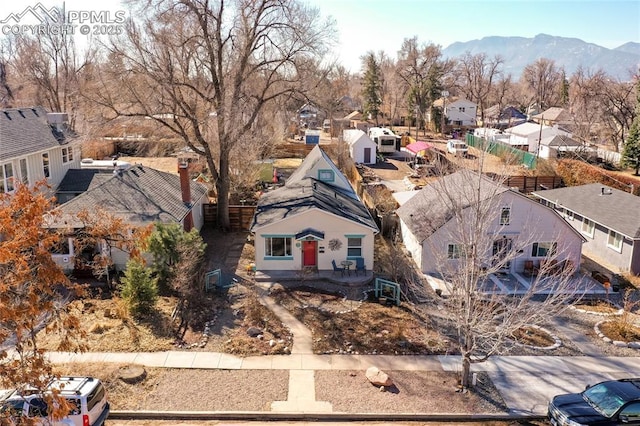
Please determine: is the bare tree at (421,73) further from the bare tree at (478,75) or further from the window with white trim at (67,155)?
the window with white trim at (67,155)

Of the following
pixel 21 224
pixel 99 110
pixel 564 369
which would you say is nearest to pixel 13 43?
pixel 99 110

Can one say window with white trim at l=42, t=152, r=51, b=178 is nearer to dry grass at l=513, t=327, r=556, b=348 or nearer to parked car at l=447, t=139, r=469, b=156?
dry grass at l=513, t=327, r=556, b=348

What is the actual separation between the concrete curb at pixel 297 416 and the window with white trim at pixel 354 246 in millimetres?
11576

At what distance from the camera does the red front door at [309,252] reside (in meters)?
25.2

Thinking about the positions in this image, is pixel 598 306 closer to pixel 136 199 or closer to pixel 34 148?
pixel 136 199

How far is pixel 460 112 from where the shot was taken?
8169cm

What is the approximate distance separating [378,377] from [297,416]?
10.0ft

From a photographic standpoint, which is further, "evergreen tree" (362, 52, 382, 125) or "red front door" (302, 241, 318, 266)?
"evergreen tree" (362, 52, 382, 125)

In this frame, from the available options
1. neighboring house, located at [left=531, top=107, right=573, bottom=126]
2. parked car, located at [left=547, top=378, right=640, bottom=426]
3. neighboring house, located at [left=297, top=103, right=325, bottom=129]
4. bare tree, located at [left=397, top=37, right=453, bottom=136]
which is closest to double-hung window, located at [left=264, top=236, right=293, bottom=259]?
parked car, located at [left=547, top=378, right=640, bottom=426]

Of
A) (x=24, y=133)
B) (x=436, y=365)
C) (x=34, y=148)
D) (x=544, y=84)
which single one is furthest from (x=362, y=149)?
(x=544, y=84)

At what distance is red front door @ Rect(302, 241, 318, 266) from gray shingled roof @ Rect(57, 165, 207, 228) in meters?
6.63

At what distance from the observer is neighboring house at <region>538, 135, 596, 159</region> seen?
2005 inches

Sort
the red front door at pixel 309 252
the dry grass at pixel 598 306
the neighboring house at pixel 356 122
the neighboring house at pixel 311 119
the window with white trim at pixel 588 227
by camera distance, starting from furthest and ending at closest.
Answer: the neighboring house at pixel 311 119, the neighboring house at pixel 356 122, the window with white trim at pixel 588 227, the red front door at pixel 309 252, the dry grass at pixel 598 306

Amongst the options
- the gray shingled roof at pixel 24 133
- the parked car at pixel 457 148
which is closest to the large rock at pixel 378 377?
→ the gray shingled roof at pixel 24 133
